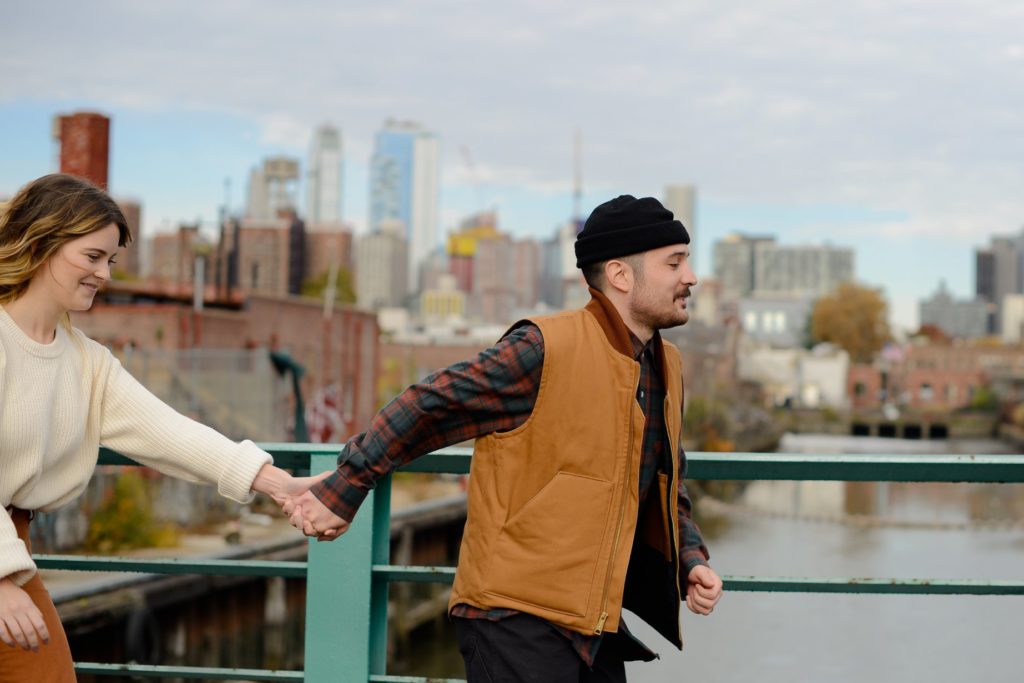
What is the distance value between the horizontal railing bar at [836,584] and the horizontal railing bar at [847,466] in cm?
27

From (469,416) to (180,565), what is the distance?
4.42 ft

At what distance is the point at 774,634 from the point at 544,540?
25031 millimetres

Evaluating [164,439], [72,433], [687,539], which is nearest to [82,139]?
[164,439]

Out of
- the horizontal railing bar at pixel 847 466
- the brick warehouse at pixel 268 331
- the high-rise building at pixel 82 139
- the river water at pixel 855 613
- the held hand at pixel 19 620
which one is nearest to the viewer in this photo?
the held hand at pixel 19 620

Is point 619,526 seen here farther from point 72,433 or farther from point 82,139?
point 82,139

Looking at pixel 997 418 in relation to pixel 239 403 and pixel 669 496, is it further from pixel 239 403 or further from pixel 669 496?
pixel 669 496

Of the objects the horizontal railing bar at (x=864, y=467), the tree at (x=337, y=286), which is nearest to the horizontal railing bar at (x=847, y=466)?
the horizontal railing bar at (x=864, y=467)

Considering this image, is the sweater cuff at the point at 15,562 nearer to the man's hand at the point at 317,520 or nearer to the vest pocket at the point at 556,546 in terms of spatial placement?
the man's hand at the point at 317,520

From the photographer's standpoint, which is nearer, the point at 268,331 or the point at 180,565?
the point at 180,565

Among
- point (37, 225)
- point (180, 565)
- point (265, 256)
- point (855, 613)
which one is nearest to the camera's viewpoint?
point (37, 225)

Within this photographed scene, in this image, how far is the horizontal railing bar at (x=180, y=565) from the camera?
3594mm

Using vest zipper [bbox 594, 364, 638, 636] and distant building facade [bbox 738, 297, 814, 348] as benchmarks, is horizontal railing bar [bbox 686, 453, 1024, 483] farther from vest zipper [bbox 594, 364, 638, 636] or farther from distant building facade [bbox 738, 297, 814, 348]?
distant building facade [bbox 738, 297, 814, 348]

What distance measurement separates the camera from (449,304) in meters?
187

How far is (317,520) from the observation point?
9.26 ft
